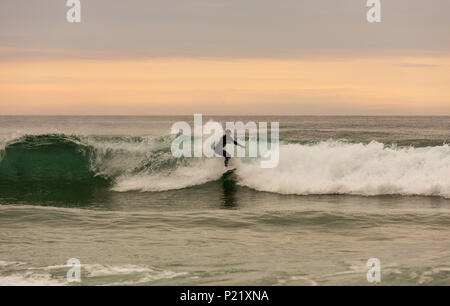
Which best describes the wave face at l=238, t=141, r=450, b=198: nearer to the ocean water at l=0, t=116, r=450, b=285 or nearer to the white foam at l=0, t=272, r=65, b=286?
the ocean water at l=0, t=116, r=450, b=285

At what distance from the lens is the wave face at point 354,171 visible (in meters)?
16.2

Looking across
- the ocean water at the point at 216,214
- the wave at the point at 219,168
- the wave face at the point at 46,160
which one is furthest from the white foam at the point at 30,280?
the wave face at the point at 46,160

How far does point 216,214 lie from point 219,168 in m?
6.90

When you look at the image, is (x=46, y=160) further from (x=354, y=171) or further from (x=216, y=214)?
(x=354, y=171)

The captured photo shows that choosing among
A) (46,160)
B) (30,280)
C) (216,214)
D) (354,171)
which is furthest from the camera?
(46,160)

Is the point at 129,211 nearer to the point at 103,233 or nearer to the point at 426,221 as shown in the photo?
the point at 103,233

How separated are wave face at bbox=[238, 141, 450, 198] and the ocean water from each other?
0.16ft

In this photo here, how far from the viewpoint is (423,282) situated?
23.0 ft

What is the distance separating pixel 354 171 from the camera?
58.4 ft

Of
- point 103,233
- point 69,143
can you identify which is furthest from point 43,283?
point 69,143

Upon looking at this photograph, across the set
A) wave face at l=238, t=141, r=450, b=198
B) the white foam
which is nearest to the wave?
wave face at l=238, t=141, r=450, b=198

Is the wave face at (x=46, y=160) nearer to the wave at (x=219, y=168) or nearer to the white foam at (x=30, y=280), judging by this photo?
the wave at (x=219, y=168)

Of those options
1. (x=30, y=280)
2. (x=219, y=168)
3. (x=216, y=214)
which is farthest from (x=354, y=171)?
(x=30, y=280)
